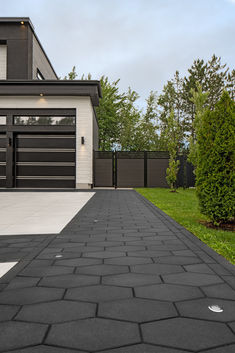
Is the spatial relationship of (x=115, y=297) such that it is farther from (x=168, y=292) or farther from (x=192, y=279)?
(x=192, y=279)

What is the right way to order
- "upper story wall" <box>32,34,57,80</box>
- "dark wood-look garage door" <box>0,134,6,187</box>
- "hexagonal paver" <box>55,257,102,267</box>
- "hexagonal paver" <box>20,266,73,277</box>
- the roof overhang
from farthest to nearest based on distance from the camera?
"upper story wall" <box>32,34,57,80</box> < "dark wood-look garage door" <box>0,134,6,187</box> < the roof overhang < "hexagonal paver" <box>55,257,102,267</box> < "hexagonal paver" <box>20,266,73,277</box>

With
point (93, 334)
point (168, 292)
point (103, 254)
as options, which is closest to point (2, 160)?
point (103, 254)

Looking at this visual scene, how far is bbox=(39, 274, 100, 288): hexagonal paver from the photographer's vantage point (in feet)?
7.11

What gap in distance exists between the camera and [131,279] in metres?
2.30

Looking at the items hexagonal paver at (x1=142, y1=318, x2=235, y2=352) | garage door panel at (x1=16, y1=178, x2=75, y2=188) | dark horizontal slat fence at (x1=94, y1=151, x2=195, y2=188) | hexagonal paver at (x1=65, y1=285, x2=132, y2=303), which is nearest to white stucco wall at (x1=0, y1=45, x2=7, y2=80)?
garage door panel at (x1=16, y1=178, x2=75, y2=188)

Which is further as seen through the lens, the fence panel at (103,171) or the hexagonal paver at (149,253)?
the fence panel at (103,171)

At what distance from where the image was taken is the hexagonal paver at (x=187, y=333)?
140cm

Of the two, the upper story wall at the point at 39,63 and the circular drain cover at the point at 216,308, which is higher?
the upper story wall at the point at 39,63

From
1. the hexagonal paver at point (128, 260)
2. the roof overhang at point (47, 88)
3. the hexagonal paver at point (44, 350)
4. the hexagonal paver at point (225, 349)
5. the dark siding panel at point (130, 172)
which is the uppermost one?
the roof overhang at point (47, 88)

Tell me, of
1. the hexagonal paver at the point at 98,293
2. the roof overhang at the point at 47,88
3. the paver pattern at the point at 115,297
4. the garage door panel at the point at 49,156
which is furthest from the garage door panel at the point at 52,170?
the hexagonal paver at the point at 98,293

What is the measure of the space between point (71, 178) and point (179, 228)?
445 inches

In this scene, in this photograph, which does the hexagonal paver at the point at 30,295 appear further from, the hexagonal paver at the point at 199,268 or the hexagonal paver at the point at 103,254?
the hexagonal paver at the point at 199,268

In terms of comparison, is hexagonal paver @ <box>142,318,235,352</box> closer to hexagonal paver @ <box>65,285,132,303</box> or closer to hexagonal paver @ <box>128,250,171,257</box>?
hexagonal paver @ <box>65,285,132,303</box>

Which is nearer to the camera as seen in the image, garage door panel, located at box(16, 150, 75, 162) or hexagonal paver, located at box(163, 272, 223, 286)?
hexagonal paver, located at box(163, 272, 223, 286)
